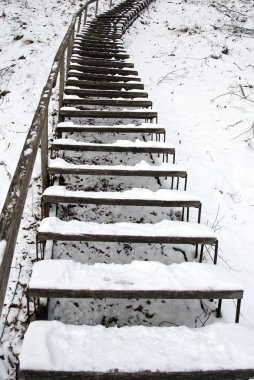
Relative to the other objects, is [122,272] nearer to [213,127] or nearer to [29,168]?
[29,168]

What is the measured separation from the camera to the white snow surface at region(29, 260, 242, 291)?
110 inches

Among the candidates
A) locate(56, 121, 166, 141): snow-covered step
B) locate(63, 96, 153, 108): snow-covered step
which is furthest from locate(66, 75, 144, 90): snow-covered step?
locate(56, 121, 166, 141): snow-covered step

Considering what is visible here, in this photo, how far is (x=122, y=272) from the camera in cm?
300

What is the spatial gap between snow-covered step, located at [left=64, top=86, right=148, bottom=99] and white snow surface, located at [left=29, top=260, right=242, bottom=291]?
4.21 metres

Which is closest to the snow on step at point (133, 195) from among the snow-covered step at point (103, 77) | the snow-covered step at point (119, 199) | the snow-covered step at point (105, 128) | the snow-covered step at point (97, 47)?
the snow-covered step at point (119, 199)

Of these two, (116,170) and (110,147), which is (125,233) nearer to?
(116,170)

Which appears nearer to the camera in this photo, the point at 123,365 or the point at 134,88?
the point at 123,365

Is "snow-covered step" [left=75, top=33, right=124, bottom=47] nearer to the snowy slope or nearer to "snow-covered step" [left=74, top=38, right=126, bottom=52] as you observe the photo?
"snow-covered step" [left=74, top=38, right=126, bottom=52]

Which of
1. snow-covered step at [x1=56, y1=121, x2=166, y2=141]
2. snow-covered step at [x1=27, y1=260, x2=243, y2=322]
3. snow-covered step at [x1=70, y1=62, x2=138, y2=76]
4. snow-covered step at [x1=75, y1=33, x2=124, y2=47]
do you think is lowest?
snow-covered step at [x1=27, y1=260, x2=243, y2=322]

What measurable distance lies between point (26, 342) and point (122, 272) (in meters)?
0.95

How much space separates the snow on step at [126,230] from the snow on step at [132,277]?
0.35 m

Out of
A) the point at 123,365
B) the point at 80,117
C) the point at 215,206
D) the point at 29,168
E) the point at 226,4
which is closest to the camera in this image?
the point at 123,365

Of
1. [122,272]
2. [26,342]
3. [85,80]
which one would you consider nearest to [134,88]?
[85,80]

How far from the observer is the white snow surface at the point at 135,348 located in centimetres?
224
